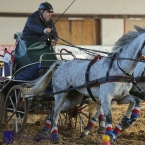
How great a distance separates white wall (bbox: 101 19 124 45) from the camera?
16.4 meters

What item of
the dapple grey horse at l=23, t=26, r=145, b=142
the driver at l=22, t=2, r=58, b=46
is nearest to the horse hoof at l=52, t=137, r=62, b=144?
the dapple grey horse at l=23, t=26, r=145, b=142

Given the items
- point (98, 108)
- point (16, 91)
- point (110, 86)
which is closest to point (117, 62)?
point (110, 86)

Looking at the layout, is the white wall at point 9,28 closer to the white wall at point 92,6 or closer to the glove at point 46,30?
the white wall at point 92,6

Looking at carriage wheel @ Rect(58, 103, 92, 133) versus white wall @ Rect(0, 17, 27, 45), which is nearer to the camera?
carriage wheel @ Rect(58, 103, 92, 133)

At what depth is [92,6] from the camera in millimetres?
→ 16344

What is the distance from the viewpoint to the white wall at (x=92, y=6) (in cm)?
1591

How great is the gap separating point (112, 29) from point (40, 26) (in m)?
9.44

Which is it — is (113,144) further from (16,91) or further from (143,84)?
(16,91)

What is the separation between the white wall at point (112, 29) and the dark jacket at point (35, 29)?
882 centimetres

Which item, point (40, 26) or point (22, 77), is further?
point (22, 77)

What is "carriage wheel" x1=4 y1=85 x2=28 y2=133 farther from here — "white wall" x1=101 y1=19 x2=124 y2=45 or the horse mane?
"white wall" x1=101 y1=19 x2=124 y2=45

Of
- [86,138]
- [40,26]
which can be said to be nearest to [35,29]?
[40,26]

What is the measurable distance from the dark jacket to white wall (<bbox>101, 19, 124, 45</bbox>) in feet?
28.9

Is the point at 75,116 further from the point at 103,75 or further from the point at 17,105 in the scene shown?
the point at 103,75
